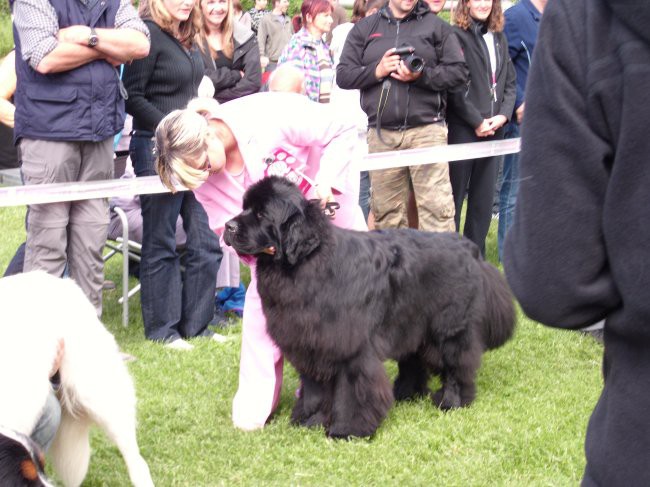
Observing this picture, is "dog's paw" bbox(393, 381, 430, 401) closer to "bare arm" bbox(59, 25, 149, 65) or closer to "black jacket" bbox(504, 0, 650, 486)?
"bare arm" bbox(59, 25, 149, 65)

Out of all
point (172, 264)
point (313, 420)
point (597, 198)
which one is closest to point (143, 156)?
point (172, 264)

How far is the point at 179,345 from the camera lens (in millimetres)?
5781

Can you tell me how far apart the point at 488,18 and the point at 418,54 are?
95 centimetres

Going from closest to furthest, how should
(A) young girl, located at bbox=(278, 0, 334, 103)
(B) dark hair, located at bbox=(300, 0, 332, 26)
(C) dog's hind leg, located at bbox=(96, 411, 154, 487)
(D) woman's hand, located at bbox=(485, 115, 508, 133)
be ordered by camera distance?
1. (C) dog's hind leg, located at bbox=(96, 411, 154, 487)
2. (D) woman's hand, located at bbox=(485, 115, 508, 133)
3. (A) young girl, located at bbox=(278, 0, 334, 103)
4. (B) dark hair, located at bbox=(300, 0, 332, 26)

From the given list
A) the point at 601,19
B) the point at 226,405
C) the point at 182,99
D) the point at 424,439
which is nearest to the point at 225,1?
the point at 182,99

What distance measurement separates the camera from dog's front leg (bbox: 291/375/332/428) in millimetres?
4375

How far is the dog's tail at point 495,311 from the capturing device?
4789 mm

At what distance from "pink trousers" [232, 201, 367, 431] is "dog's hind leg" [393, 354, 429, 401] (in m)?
0.69

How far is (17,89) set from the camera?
5.08m

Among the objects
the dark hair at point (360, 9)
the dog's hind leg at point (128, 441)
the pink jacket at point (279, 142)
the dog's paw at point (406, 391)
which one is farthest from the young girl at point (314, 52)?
the dog's hind leg at point (128, 441)

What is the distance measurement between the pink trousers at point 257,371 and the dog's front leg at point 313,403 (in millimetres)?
169

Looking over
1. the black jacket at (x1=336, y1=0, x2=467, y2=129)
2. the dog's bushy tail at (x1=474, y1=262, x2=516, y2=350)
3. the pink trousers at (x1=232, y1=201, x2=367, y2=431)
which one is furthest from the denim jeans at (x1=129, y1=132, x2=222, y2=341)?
the dog's bushy tail at (x1=474, y1=262, x2=516, y2=350)

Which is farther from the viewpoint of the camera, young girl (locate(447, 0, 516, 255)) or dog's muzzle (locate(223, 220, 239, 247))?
young girl (locate(447, 0, 516, 255))

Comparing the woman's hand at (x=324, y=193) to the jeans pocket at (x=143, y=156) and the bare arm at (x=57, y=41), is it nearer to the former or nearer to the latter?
the bare arm at (x=57, y=41)
